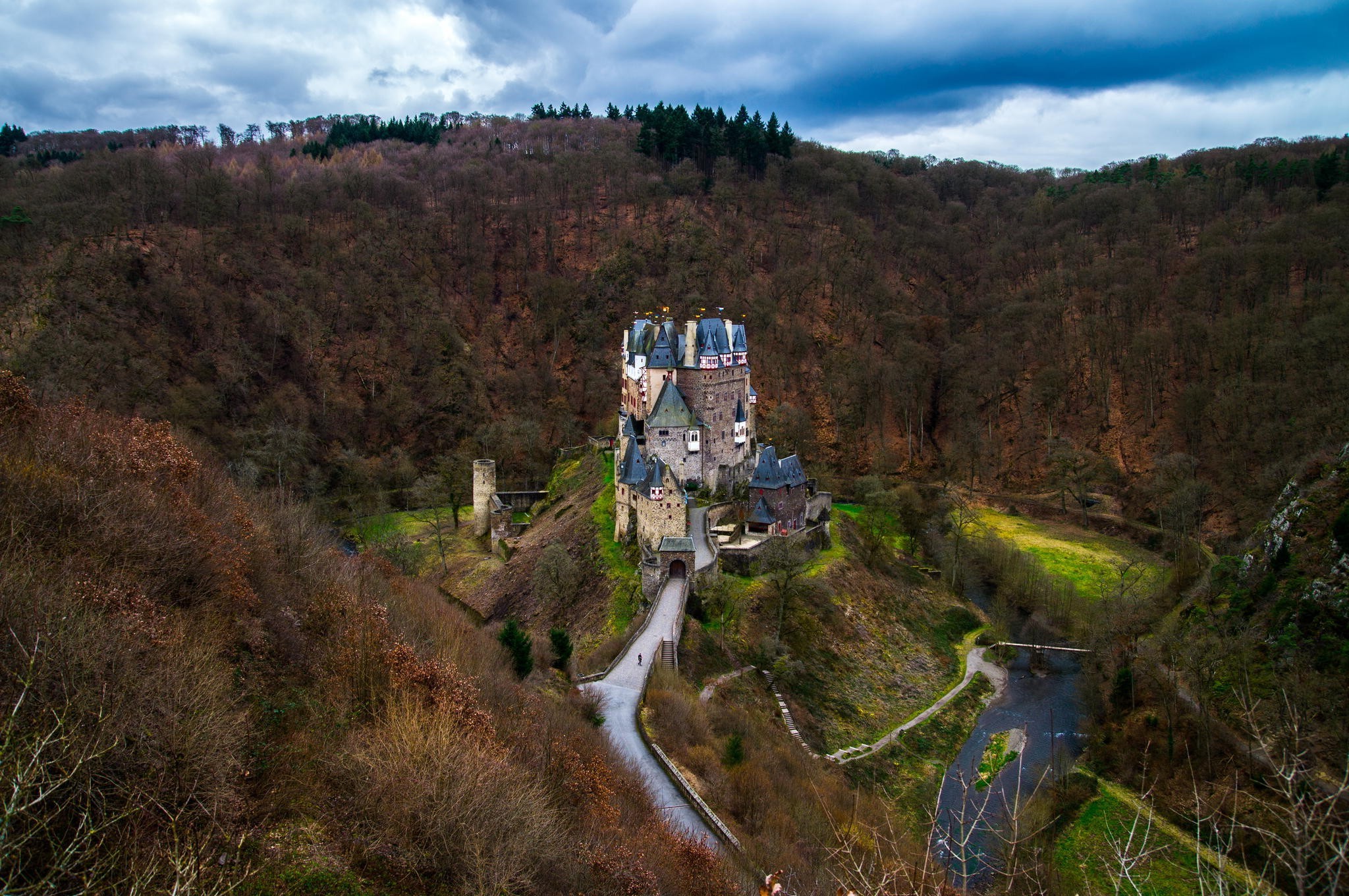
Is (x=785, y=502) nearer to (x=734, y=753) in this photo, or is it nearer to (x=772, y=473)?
(x=772, y=473)

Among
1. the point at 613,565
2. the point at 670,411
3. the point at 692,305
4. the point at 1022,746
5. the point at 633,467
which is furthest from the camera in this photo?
the point at 692,305

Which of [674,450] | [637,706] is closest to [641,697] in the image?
[637,706]

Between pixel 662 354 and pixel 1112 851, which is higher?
pixel 662 354

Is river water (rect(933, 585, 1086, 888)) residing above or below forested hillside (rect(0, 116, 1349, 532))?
below

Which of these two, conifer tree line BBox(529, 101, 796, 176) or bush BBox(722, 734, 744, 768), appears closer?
bush BBox(722, 734, 744, 768)

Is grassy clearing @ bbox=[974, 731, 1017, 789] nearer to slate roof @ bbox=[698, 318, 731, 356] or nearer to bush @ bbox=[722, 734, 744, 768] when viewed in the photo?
bush @ bbox=[722, 734, 744, 768]

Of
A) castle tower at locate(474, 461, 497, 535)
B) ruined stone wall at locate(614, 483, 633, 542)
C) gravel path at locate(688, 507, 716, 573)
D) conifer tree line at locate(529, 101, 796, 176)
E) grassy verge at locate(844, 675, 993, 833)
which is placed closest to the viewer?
grassy verge at locate(844, 675, 993, 833)

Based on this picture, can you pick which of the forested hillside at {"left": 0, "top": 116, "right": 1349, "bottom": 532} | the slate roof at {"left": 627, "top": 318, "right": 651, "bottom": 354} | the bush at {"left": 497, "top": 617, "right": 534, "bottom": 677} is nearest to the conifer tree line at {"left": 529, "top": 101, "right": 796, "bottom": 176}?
the forested hillside at {"left": 0, "top": 116, "right": 1349, "bottom": 532}

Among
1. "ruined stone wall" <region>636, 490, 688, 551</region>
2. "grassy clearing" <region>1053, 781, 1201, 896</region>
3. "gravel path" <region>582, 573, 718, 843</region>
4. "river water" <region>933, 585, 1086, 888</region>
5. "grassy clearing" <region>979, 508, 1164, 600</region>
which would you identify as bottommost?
"river water" <region>933, 585, 1086, 888</region>
